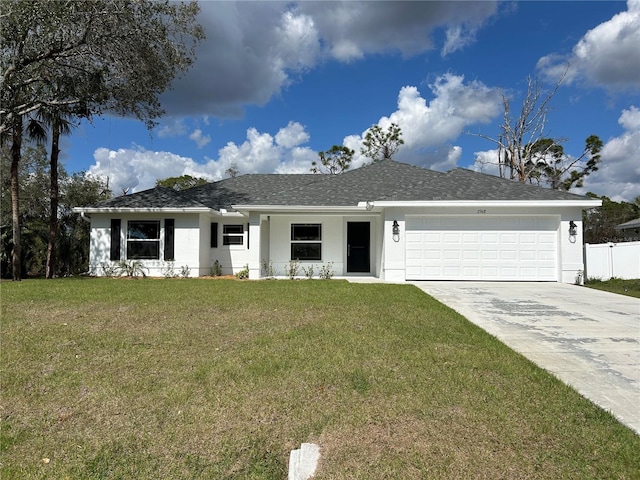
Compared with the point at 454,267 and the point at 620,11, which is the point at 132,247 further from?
the point at 620,11

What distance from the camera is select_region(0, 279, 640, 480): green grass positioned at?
2.69 metres

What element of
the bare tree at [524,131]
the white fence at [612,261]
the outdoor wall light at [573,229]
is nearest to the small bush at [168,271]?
the outdoor wall light at [573,229]

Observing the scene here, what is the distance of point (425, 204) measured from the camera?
13078mm

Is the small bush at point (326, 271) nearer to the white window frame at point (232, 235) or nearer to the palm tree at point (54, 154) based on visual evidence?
the white window frame at point (232, 235)

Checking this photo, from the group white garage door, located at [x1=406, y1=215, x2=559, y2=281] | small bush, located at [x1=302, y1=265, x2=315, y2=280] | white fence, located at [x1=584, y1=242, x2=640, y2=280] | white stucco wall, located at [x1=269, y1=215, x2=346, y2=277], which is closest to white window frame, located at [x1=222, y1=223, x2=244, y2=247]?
white stucco wall, located at [x1=269, y1=215, x2=346, y2=277]

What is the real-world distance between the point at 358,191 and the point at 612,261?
9.22m

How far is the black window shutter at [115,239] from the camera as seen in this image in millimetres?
15633

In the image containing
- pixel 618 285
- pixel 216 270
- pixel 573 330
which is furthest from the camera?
pixel 216 270

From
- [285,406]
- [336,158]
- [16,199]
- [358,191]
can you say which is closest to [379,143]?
[336,158]

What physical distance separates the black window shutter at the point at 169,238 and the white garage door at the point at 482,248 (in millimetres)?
9073

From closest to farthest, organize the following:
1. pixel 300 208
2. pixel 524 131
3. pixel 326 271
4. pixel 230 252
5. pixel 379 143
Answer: pixel 300 208 < pixel 326 271 < pixel 230 252 < pixel 524 131 < pixel 379 143

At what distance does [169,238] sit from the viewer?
51.3ft

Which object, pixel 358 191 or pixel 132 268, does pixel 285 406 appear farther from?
pixel 132 268

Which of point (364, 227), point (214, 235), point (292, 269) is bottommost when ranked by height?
point (292, 269)
